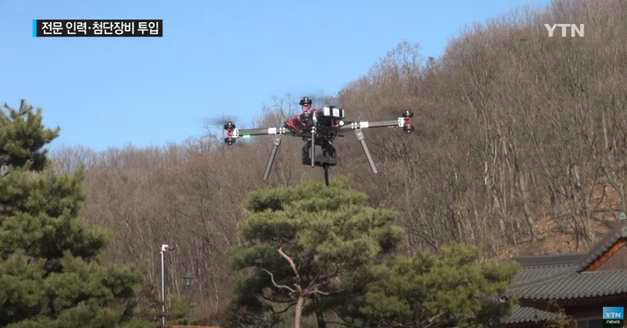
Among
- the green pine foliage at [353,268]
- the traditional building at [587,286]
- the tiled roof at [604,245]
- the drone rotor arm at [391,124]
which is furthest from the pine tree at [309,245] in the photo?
the tiled roof at [604,245]

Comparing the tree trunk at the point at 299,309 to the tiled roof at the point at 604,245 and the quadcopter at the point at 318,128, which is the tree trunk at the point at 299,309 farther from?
the tiled roof at the point at 604,245

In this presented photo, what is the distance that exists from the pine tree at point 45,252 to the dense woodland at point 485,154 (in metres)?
A: 11.0

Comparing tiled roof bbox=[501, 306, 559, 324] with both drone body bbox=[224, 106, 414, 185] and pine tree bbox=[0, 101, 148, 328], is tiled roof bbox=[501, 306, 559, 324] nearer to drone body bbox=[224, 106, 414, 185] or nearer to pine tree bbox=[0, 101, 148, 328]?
drone body bbox=[224, 106, 414, 185]

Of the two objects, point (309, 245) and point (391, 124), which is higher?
point (391, 124)

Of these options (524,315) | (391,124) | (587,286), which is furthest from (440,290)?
(524,315)

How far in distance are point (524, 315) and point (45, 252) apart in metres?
10.2

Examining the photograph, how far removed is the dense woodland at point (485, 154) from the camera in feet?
101

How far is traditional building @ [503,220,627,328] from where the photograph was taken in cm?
1805

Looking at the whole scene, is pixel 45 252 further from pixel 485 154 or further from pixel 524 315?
pixel 485 154

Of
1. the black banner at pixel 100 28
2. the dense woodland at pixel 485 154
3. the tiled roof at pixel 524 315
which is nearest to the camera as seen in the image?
the black banner at pixel 100 28

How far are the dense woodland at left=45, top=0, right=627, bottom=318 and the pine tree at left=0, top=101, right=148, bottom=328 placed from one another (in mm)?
10985

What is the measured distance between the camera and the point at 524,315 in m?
21.3

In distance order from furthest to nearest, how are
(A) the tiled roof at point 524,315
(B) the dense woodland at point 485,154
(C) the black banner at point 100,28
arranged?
(B) the dense woodland at point 485,154 → (A) the tiled roof at point 524,315 → (C) the black banner at point 100,28

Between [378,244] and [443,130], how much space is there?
53.1 feet
